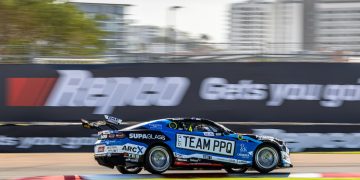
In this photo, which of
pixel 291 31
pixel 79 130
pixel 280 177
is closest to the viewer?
pixel 280 177

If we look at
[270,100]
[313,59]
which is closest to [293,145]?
[270,100]

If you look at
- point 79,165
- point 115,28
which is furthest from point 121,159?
point 115,28

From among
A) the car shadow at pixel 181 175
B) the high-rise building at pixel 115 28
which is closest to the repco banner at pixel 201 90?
the high-rise building at pixel 115 28

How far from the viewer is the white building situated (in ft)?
70.2

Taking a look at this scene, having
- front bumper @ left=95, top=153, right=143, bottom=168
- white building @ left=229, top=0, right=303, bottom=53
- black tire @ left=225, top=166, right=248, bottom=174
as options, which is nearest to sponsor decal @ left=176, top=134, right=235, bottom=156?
black tire @ left=225, top=166, right=248, bottom=174

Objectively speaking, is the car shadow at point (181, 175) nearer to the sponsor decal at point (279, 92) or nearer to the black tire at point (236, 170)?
the black tire at point (236, 170)

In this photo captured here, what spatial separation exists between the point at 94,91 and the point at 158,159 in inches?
333

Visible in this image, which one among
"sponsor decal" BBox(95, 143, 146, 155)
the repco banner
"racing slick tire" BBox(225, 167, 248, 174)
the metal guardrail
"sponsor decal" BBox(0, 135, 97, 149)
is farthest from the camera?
the metal guardrail

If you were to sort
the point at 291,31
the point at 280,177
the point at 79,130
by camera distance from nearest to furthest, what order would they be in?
1. the point at 280,177
2. the point at 79,130
3. the point at 291,31

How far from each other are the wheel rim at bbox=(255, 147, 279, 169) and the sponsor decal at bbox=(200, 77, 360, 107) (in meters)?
7.88

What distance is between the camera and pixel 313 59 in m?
21.4

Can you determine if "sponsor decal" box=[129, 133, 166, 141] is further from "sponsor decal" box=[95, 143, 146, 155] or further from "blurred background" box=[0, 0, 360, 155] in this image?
"blurred background" box=[0, 0, 360, 155]

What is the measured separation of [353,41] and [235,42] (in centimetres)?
402

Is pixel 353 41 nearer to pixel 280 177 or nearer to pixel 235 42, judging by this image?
pixel 235 42
